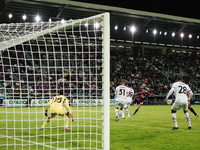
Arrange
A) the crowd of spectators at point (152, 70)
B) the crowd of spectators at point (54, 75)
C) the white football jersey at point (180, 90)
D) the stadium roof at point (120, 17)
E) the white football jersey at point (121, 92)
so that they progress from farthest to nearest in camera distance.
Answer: the crowd of spectators at point (152, 70), the stadium roof at point (120, 17), the white football jersey at point (121, 92), the white football jersey at point (180, 90), the crowd of spectators at point (54, 75)

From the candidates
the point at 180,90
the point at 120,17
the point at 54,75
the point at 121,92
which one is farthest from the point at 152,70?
the point at 180,90

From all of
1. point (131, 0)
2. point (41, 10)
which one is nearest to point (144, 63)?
point (131, 0)

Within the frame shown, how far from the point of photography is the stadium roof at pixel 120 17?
28.0 m

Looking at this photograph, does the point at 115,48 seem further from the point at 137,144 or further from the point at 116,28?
the point at 137,144

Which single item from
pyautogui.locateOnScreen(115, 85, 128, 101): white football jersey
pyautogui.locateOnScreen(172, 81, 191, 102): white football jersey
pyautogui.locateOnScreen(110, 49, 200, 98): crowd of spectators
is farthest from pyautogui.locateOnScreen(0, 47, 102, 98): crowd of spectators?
pyautogui.locateOnScreen(110, 49, 200, 98): crowd of spectators

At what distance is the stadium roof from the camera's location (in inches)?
1103

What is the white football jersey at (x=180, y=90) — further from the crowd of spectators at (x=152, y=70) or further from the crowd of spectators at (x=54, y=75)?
the crowd of spectators at (x=152, y=70)

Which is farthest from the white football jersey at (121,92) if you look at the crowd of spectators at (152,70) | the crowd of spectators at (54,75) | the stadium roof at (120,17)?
the crowd of spectators at (152,70)

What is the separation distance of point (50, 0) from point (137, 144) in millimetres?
22257

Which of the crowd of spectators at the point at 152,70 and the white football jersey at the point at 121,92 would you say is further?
the crowd of spectators at the point at 152,70

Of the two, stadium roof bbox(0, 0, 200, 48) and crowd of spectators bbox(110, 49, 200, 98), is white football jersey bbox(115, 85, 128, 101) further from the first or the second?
crowd of spectators bbox(110, 49, 200, 98)

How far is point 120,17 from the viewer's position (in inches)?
1331

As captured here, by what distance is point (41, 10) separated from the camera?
29.2 metres

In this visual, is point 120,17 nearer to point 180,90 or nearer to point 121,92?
point 121,92
